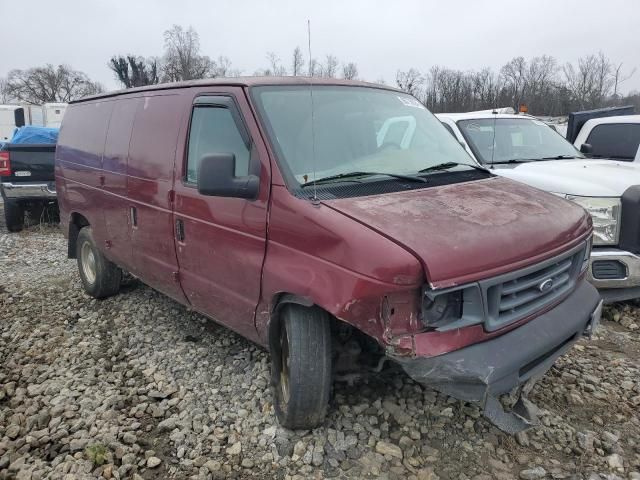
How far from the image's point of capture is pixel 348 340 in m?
3.15

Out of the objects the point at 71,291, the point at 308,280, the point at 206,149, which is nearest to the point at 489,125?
the point at 206,149

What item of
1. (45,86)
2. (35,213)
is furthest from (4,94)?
(35,213)

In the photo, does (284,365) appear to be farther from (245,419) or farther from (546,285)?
(546,285)

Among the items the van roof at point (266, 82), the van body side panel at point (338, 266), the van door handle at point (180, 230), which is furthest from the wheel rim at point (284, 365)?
the van roof at point (266, 82)

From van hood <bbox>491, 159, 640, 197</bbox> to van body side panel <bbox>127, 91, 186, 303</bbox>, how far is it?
3.02 meters

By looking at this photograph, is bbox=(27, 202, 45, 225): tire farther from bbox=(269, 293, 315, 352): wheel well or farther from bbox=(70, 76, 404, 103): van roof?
bbox=(269, 293, 315, 352): wheel well

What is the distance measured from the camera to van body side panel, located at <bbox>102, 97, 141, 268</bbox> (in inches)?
178

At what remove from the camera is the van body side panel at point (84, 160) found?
16.5 ft

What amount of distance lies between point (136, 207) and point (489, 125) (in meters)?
4.36

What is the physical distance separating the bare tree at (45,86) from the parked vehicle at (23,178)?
182 ft

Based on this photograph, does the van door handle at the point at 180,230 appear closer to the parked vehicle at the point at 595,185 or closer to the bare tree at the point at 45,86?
the parked vehicle at the point at 595,185

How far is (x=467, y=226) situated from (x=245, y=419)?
5.99 ft

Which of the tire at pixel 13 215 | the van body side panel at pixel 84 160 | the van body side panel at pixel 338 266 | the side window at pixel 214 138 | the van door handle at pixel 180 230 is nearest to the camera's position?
the van body side panel at pixel 338 266

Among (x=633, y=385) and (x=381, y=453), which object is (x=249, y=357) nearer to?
(x=381, y=453)
